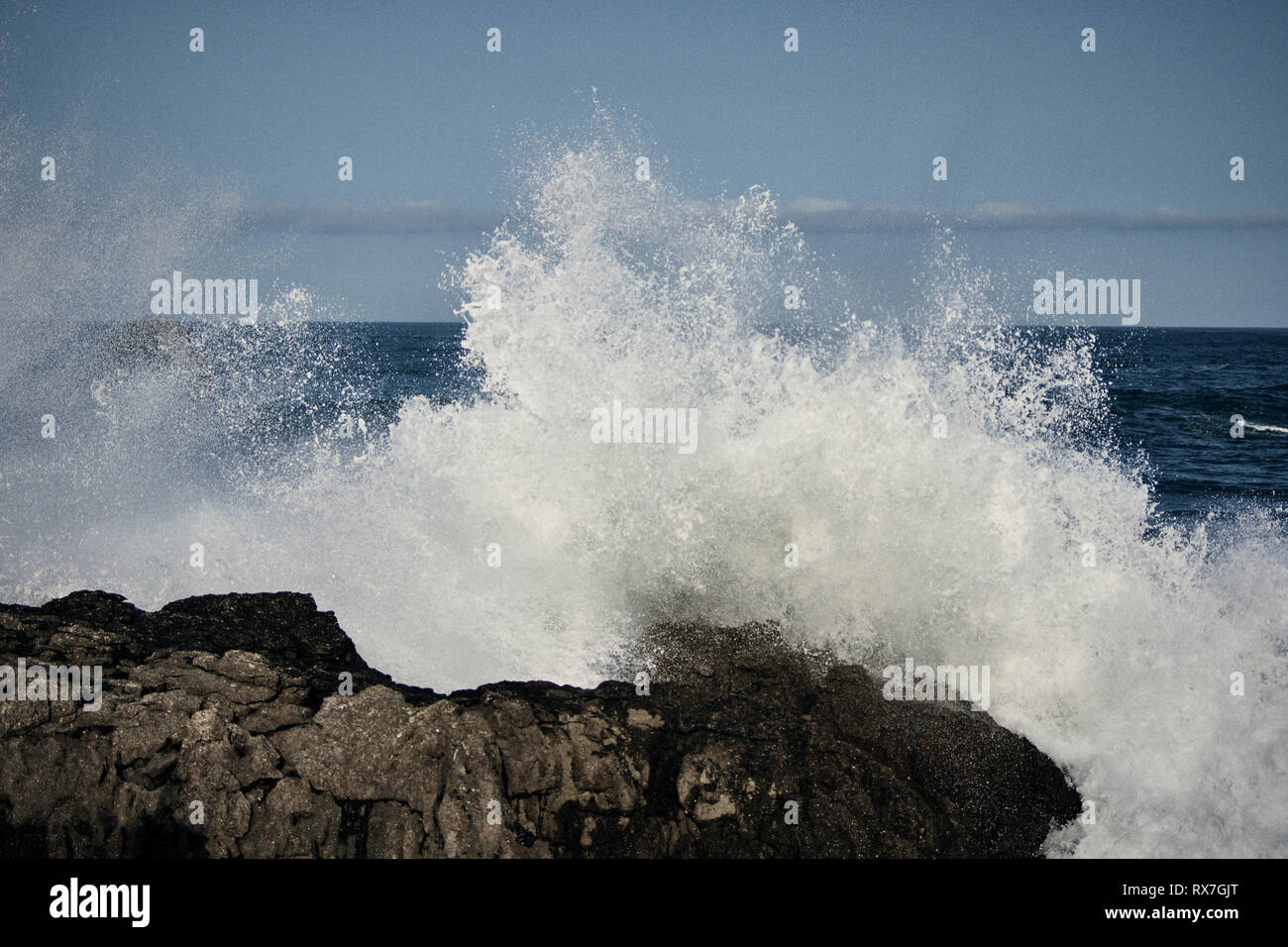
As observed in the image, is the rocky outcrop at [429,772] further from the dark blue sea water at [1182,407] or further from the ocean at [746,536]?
the dark blue sea water at [1182,407]

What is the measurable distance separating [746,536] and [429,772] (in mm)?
3540

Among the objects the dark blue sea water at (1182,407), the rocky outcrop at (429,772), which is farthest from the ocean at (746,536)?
the dark blue sea water at (1182,407)

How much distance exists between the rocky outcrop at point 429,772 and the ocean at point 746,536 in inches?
48.8

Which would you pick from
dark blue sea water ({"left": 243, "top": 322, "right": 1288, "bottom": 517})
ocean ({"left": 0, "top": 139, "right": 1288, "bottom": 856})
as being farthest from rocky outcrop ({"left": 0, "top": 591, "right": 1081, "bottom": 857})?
dark blue sea water ({"left": 243, "top": 322, "right": 1288, "bottom": 517})

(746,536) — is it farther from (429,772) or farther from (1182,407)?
(1182,407)

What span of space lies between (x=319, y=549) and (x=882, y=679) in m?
4.53

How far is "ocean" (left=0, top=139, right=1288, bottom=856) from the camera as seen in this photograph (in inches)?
222

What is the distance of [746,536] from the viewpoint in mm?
6699

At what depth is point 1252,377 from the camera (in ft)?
113

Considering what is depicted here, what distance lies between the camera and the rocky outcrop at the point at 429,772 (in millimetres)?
3500

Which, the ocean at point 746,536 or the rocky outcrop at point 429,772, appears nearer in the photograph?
the rocky outcrop at point 429,772
